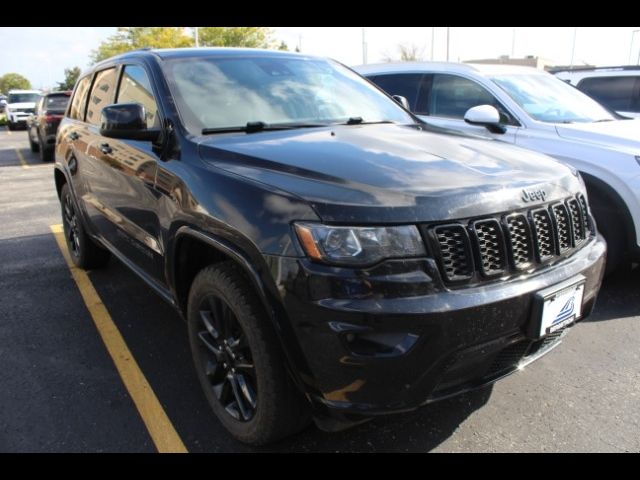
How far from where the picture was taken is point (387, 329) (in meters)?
1.82

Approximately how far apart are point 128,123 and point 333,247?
1.53 metres

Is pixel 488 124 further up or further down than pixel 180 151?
further down

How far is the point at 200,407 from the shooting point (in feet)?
9.14

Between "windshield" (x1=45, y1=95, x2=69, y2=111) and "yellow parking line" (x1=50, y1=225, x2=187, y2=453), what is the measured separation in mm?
10832

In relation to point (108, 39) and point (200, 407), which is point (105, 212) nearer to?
point (200, 407)

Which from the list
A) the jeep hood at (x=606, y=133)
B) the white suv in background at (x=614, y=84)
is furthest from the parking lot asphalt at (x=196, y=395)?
the white suv in background at (x=614, y=84)

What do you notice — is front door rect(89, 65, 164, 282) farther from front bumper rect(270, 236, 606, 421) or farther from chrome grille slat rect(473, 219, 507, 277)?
chrome grille slat rect(473, 219, 507, 277)

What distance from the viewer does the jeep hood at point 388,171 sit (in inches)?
76.7

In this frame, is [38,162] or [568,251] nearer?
[568,251]

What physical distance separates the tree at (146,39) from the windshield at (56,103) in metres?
20.8

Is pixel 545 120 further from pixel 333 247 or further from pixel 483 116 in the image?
pixel 333 247

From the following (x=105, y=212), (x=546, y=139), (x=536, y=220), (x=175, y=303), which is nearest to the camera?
(x=536, y=220)

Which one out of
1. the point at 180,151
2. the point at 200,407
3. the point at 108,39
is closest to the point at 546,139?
the point at 180,151
